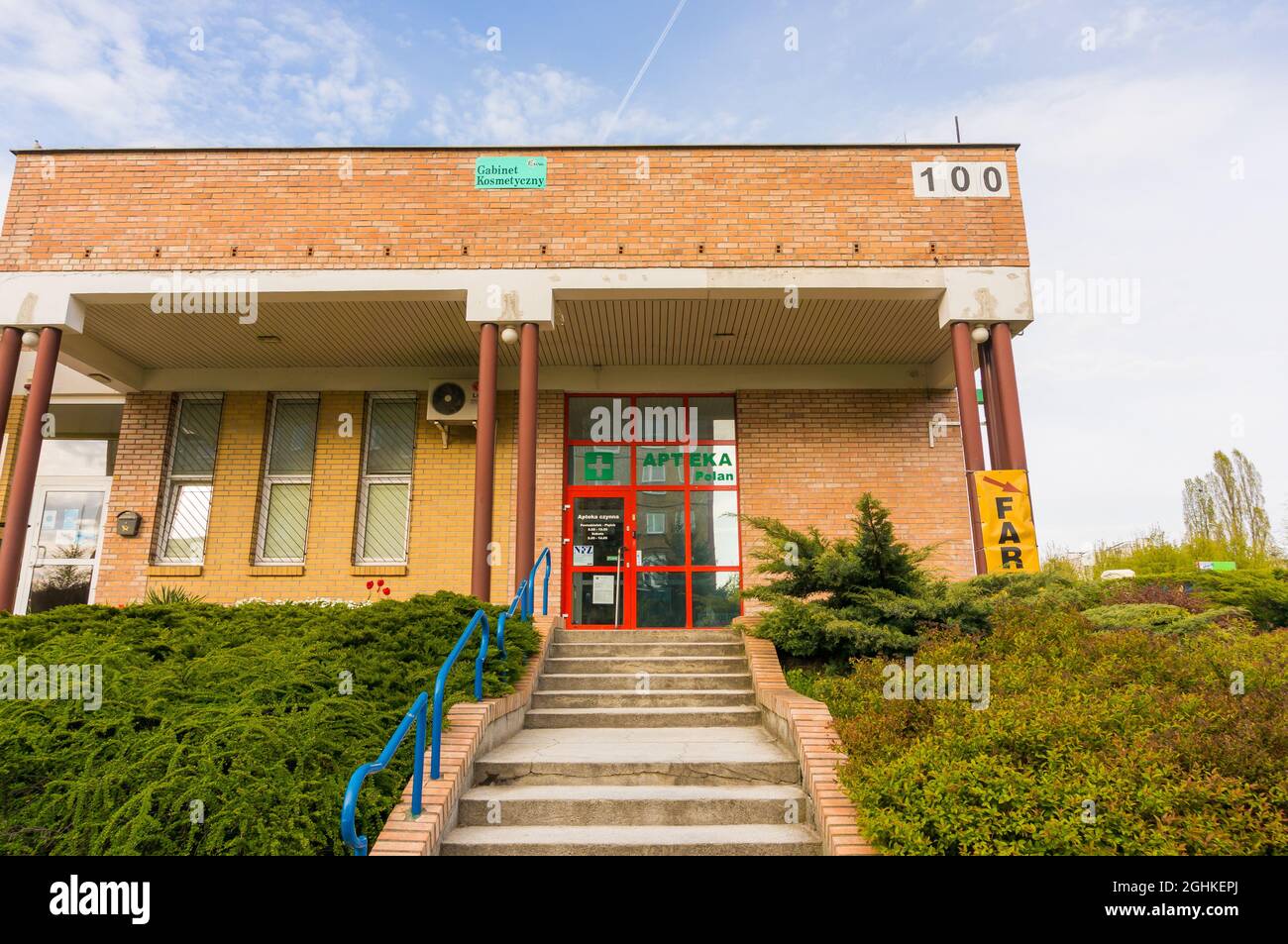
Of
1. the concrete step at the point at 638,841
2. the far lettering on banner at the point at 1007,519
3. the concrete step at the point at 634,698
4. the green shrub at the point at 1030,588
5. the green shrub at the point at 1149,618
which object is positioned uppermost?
the far lettering on banner at the point at 1007,519

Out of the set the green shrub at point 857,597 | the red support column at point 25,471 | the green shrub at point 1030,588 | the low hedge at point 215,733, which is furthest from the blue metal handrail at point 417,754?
the red support column at point 25,471

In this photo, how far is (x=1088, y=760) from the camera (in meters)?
3.67

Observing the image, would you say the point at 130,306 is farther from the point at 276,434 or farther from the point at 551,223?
the point at 551,223

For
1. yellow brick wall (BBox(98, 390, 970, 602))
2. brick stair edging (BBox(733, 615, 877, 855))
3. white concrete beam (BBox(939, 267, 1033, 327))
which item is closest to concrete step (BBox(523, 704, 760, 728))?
brick stair edging (BBox(733, 615, 877, 855))

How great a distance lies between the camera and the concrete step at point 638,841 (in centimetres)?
402

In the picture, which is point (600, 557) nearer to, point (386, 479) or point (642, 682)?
point (386, 479)

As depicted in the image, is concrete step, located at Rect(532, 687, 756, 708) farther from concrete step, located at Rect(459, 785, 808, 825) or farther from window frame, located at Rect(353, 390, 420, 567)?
window frame, located at Rect(353, 390, 420, 567)

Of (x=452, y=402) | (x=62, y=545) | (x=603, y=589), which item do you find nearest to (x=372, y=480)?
(x=452, y=402)

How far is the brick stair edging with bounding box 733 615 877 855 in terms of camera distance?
3.82 m

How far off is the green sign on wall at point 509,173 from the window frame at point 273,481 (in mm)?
4317

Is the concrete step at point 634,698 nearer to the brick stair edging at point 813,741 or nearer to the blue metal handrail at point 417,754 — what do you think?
the brick stair edging at point 813,741

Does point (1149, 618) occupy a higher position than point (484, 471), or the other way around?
point (484, 471)

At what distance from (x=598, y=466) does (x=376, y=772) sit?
7595mm
